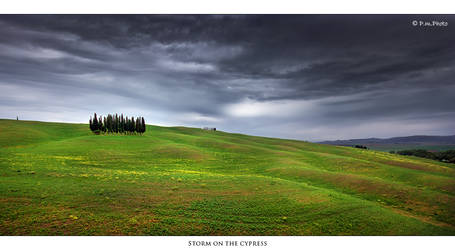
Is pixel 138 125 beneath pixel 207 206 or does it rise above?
above

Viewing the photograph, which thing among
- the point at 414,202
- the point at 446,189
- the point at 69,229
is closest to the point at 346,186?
the point at 414,202

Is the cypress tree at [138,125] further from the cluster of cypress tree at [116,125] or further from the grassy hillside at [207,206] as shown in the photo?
the grassy hillside at [207,206]

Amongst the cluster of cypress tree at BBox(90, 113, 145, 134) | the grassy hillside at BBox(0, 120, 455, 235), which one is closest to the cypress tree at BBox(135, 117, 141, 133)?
the cluster of cypress tree at BBox(90, 113, 145, 134)

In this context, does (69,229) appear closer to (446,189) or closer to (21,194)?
(21,194)

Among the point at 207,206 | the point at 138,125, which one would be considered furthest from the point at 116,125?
the point at 207,206

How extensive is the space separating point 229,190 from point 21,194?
14.6 m

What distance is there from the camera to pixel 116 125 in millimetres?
69312

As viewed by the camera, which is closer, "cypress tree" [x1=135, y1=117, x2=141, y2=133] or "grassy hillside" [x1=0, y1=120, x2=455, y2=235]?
"grassy hillside" [x1=0, y1=120, x2=455, y2=235]

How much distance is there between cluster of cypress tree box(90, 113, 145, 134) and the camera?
67750mm

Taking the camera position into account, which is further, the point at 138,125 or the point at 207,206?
the point at 138,125

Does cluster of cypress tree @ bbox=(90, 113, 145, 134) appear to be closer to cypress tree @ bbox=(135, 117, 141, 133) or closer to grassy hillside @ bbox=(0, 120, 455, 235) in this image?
cypress tree @ bbox=(135, 117, 141, 133)

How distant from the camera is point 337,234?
439 inches

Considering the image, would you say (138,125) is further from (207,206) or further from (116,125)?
(207,206)

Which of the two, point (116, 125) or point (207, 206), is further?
point (116, 125)
